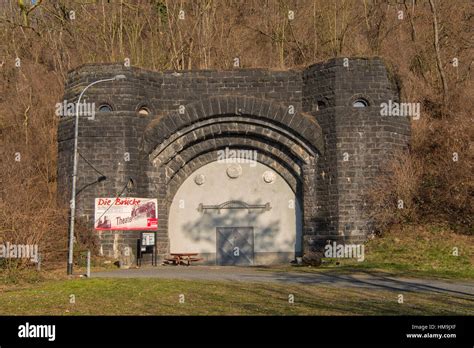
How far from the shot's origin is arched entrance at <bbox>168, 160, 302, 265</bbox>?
2989 cm

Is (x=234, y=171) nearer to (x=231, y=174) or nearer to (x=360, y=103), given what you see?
(x=231, y=174)

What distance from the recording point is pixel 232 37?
38281 mm

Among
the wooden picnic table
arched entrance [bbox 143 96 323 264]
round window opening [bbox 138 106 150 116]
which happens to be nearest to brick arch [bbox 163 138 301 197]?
arched entrance [bbox 143 96 323 264]

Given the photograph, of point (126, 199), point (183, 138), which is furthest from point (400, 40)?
point (126, 199)

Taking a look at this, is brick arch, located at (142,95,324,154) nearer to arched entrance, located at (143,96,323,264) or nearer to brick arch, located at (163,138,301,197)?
arched entrance, located at (143,96,323,264)

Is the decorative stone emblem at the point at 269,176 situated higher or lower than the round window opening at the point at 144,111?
lower

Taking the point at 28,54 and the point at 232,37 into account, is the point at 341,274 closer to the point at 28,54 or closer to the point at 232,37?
the point at 232,37

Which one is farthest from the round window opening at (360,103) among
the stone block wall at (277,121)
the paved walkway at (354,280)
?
the paved walkway at (354,280)

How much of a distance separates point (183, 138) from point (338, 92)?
6.64 metres

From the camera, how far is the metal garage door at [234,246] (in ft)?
98.4

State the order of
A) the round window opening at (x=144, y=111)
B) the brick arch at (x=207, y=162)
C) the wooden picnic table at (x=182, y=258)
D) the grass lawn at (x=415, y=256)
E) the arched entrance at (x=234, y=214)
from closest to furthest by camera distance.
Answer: the grass lawn at (x=415, y=256)
the wooden picnic table at (x=182, y=258)
the round window opening at (x=144, y=111)
the brick arch at (x=207, y=162)
the arched entrance at (x=234, y=214)

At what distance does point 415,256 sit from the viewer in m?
24.5

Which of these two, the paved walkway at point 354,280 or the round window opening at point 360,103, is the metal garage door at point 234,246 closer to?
the round window opening at point 360,103

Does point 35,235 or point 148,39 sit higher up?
point 148,39
